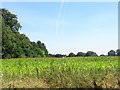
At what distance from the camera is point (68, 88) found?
3719mm

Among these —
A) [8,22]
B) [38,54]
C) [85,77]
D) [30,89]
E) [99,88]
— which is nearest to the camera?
[99,88]

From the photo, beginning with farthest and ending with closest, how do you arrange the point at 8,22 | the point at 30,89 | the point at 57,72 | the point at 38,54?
the point at 8,22 < the point at 38,54 < the point at 57,72 < the point at 30,89

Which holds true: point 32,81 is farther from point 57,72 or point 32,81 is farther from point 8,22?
point 8,22

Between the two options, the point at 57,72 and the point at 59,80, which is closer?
the point at 59,80

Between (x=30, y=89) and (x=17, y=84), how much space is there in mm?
373

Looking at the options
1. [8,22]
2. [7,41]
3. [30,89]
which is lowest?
[30,89]

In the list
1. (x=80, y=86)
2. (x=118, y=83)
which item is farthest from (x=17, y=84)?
(x=118, y=83)

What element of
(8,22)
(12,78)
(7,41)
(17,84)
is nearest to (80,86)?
(17,84)

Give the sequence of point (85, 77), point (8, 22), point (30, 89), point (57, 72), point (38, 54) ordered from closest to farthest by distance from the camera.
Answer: point (30, 89) → point (85, 77) → point (57, 72) → point (38, 54) → point (8, 22)

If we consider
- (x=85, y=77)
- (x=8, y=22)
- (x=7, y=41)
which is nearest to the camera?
(x=85, y=77)

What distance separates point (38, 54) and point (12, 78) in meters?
22.5

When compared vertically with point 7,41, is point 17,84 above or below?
below

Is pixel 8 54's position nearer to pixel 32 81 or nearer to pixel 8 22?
pixel 8 22

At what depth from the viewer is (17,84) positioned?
3998 millimetres
